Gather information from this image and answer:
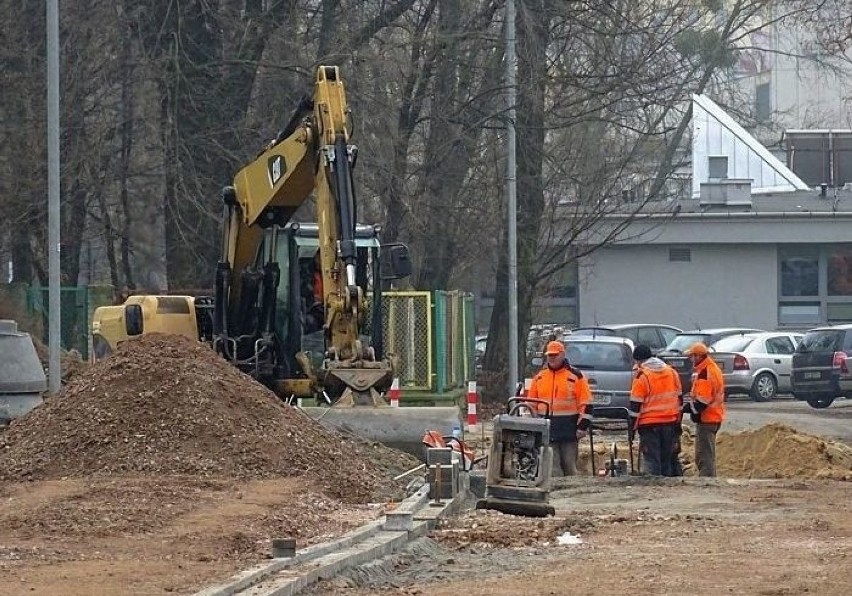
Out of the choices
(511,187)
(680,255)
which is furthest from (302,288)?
(680,255)

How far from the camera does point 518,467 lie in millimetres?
15156

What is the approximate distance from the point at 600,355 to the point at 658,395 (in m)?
10.7

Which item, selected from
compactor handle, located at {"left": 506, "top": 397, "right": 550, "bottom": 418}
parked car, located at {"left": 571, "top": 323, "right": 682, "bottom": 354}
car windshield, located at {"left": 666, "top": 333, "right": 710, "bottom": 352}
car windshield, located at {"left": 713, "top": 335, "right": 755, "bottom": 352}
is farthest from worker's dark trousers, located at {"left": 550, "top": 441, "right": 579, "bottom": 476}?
parked car, located at {"left": 571, "top": 323, "right": 682, "bottom": 354}

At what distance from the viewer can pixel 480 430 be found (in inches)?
1012

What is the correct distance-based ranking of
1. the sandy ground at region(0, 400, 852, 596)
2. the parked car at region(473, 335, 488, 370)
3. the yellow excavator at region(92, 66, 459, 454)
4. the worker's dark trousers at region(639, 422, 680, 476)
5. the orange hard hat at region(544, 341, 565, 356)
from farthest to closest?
the parked car at region(473, 335, 488, 370) < the worker's dark trousers at region(639, 422, 680, 476) < the orange hard hat at region(544, 341, 565, 356) < the yellow excavator at region(92, 66, 459, 454) < the sandy ground at region(0, 400, 852, 596)

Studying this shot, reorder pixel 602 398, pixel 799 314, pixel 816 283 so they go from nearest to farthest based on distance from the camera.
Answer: pixel 602 398 < pixel 816 283 < pixel 799 314

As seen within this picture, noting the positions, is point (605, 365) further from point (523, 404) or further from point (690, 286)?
point (690, 286)

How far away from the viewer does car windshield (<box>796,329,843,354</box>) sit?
34.8 meters

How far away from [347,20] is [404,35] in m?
1.73

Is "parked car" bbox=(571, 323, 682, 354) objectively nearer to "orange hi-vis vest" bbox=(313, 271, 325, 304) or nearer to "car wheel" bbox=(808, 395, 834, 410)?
"car wheel" bbox=(808, 395, 834, 410)

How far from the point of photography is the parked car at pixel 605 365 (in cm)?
2838

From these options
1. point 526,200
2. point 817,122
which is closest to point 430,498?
point 526,200

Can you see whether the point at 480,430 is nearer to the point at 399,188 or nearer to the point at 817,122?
the point at 399,188

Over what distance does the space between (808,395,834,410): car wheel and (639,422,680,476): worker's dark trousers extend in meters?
17.1
